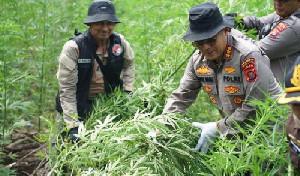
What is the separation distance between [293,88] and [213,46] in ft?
4.17

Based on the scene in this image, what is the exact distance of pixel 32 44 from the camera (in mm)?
7410

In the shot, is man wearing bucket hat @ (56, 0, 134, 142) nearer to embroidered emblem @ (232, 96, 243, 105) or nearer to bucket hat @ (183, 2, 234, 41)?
bucket hat @ (183, 2, 234, 41)

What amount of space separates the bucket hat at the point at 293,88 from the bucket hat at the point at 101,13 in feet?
8.87

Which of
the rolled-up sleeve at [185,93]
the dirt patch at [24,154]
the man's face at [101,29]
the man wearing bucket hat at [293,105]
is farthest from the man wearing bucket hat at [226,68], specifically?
the dirt patch at [24,154]

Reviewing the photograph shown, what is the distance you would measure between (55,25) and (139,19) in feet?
4.57

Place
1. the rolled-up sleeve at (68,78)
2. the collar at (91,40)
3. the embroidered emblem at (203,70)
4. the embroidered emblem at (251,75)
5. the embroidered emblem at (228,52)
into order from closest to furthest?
the embroidered emblem at (251,75)
the embroidered emblem at (228,52)
the embroidered emblem at (203,70)
the rolled-up sleeve at (68,78)
the collar at (91,40)

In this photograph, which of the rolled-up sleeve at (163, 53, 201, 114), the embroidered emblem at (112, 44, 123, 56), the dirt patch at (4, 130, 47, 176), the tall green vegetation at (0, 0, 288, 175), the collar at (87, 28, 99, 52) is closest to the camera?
the tall green vegetation at (0, 0, 288, 175)

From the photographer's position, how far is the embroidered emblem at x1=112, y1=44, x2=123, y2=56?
493 centimetres

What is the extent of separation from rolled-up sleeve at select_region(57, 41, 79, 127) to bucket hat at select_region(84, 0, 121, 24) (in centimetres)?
32

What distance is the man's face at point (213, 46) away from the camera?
3.42 m

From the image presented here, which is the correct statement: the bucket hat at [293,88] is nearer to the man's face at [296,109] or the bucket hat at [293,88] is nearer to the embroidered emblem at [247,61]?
the man's face at [296,109]

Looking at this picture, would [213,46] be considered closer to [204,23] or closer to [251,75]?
[204,23]

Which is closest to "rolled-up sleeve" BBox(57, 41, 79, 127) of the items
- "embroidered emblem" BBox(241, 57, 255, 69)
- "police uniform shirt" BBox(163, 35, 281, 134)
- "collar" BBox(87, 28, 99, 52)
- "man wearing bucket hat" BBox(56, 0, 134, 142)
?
"man wearing bucket hat" BBox(56, 0, 134, 142)

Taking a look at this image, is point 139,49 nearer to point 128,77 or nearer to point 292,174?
point 128,77
